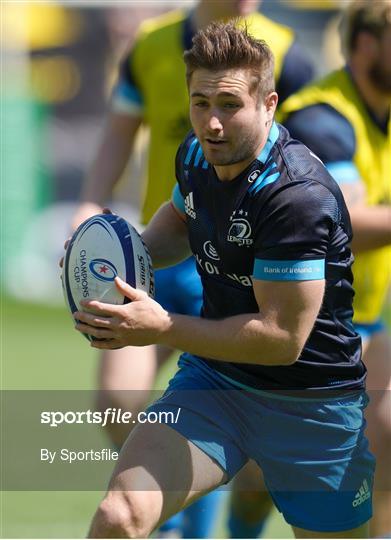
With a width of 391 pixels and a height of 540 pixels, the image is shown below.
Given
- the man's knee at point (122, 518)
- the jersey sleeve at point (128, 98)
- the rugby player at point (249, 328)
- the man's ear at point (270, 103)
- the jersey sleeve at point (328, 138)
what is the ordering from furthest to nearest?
1. the jersey sleeve at point (128, 98)
2. the jersey sleeve at point (328, 138)
3. the man's ear at point (270, 103)
4. the rugby player at point (249, 328)
5. the man's knee at point (122, 518)

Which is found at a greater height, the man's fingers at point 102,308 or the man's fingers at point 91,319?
the man's fingers at point 102,308

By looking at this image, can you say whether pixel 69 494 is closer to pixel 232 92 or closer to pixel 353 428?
pixel 353 428

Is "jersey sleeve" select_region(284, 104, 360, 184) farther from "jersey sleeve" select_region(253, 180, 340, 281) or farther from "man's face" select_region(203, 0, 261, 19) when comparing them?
"jersey sleeve" select_region(253, 180, 340, 281)

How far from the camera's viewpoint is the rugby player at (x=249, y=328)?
3502mm

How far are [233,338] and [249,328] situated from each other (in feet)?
0.20

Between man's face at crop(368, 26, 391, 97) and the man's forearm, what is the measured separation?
69.7 inches

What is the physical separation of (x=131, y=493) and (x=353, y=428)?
0.91m

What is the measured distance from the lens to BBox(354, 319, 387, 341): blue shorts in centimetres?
496

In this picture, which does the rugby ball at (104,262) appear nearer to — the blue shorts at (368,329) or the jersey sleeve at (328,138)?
the jersey sleeve at (328,138)

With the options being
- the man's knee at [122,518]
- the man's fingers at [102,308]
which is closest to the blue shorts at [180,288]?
the man's fingers at [102,308]

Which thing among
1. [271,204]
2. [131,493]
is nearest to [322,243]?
[271,204]

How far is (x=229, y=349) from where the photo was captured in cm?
353

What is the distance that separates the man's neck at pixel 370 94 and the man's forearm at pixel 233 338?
175 cm

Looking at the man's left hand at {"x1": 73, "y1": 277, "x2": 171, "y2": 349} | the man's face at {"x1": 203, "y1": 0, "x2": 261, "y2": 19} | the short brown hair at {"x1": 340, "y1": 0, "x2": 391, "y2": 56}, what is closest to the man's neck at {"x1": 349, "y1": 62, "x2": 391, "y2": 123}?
the short brown hair at {"x1": 340, "y1": 0, "x2": 391, "y2": 56}
